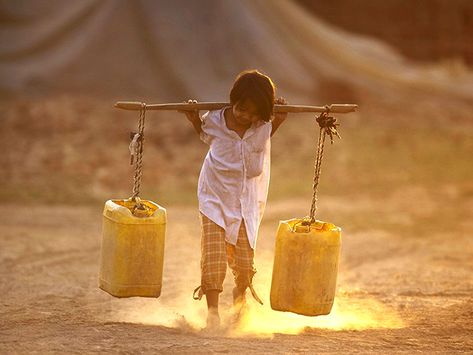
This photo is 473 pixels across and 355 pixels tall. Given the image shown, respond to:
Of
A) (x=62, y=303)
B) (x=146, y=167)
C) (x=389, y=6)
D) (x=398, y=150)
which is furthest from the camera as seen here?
(x=389, y=6)

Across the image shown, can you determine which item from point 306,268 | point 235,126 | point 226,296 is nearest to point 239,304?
point 306,268

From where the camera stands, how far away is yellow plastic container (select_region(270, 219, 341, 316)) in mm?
4285

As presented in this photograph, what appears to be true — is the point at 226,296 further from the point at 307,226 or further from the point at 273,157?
the point at 273,157

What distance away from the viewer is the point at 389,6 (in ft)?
59.9

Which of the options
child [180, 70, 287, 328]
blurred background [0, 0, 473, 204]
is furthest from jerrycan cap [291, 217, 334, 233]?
blurred background [0, 0, 473, 204]

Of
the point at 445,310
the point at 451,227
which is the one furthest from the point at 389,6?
the point at 445,310

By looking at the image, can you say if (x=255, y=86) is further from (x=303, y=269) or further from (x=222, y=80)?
(x=222, y=80)

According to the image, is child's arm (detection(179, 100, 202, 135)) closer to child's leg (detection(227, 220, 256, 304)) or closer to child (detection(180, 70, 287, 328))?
child (detection(180, 70, 287, 328))

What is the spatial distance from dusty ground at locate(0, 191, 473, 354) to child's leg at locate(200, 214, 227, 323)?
203mm

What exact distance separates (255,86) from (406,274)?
268 centimetres

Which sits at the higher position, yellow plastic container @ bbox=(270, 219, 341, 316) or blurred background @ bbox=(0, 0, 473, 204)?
blurred background @ bbox=(0, 0, 473, 204)

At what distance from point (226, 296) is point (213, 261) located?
1055 mm

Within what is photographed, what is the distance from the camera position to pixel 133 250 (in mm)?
4281

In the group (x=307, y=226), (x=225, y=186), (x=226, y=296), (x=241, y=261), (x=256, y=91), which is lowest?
(x=226, y=296)
